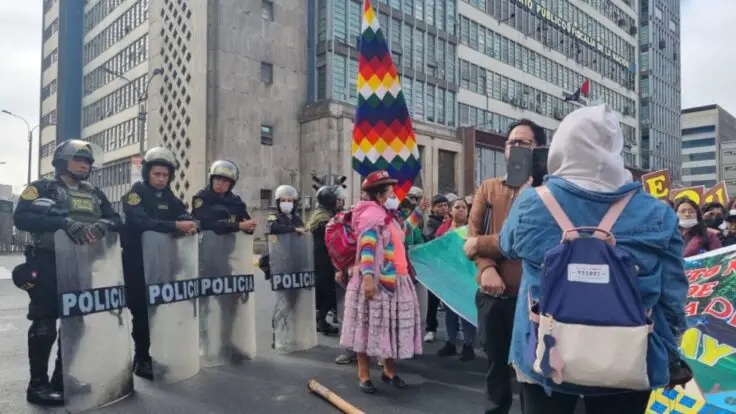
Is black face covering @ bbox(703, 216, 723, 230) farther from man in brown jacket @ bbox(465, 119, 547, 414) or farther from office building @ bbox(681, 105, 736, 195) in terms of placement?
office building @ bbox(681, 105, 736, 195)

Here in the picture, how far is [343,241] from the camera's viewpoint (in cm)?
519

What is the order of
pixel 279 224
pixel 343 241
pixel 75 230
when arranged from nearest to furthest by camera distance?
1. pixel 75 230
2. pixel 343 241
3. pixel 279 224

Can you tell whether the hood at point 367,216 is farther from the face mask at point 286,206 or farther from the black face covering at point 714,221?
the black face covering at point 714,221

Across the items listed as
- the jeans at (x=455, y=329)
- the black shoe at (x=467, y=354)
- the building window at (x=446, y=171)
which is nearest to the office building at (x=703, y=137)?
the building window at (x=446, y=171)

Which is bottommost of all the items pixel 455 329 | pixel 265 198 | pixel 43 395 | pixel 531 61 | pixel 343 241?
pixel 43 395

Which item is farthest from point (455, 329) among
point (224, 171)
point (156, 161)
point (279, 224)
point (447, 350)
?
point (156, 161)

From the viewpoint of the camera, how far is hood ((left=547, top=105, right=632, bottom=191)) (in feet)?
6.97

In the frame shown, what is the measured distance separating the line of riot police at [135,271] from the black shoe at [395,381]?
1678mm

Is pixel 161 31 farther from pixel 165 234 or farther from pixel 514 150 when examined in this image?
pixel 514 150

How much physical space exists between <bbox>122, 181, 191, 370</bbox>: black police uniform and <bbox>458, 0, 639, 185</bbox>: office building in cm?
3227

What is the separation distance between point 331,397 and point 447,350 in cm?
218

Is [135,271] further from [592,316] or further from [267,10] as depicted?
[267,10]

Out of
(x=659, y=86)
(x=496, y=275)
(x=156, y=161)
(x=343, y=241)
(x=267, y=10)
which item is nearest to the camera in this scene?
(x=496, y=275)

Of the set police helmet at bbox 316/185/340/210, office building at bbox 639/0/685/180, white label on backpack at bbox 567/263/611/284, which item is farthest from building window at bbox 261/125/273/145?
office building at bbox 639/0/685/180
